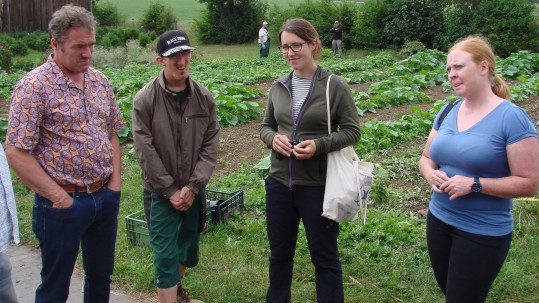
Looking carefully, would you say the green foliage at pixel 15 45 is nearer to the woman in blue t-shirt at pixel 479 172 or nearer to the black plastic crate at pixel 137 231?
the black plastic crate at pixel 137 231

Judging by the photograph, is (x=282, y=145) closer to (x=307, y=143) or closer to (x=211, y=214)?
(x=307, y=143)

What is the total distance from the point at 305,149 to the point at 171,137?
955 millimetres

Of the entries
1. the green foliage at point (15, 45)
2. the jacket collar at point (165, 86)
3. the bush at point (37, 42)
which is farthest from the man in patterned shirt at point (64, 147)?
the bush at point (37, 42)

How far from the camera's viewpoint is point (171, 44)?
12.0 feet

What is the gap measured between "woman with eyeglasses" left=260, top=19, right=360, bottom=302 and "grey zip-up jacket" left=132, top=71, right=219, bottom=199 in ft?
1.59

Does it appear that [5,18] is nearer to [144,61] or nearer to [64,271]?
[144,61]

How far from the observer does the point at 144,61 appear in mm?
25031

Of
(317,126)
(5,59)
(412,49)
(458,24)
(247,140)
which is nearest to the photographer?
(317,126)

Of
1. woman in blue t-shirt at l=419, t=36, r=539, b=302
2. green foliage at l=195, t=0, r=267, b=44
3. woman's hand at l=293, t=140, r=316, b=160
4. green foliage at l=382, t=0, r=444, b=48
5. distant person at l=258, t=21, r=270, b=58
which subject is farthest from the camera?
green foliage at l=195, t=0, r=267, b=44

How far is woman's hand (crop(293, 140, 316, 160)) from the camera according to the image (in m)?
3.48

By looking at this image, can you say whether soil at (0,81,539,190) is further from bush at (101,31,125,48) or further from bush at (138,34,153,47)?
bush at (138,34,153,47)

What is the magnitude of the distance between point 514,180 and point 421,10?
90.3 ft

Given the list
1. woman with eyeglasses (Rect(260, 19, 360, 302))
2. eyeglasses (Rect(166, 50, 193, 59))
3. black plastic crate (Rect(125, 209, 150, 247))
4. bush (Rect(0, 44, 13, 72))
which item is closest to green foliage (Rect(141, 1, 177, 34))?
bush (Rect(0, 44, 13, 72))

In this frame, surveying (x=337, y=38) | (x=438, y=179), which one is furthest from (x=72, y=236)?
(x=337, y=38)
